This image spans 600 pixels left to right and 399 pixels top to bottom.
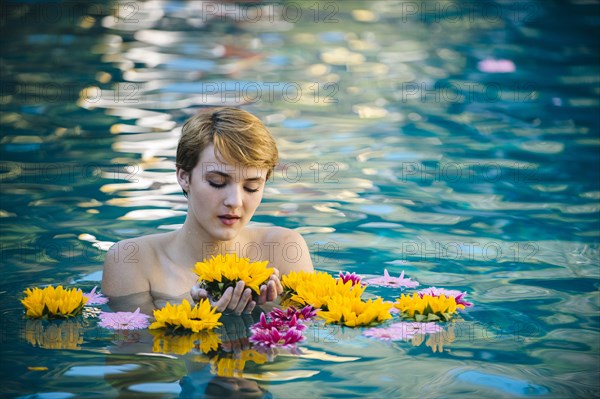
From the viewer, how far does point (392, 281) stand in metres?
7.23

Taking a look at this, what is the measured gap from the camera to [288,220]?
29.3ft

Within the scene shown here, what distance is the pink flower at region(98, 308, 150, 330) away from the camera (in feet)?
19.7

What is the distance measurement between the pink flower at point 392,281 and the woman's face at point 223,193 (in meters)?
1.38

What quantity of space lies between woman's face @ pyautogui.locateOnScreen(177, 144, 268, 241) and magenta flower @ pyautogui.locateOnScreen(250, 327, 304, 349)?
2.66 feet

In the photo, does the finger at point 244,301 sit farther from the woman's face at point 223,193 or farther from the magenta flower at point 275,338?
the woman's face at point 223,193

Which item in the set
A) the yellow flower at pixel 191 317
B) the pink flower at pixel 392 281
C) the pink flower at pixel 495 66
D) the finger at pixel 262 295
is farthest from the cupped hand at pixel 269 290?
the pink flower at pixel 495 66

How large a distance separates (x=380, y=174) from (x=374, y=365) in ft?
16.4

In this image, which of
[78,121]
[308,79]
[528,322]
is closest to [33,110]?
[78,121]

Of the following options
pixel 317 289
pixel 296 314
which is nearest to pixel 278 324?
pixel 296 314

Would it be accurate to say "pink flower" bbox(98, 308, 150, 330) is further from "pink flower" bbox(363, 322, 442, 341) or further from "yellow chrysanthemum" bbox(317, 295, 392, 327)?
"pink flower" bbox(363, 322, 442, 341)

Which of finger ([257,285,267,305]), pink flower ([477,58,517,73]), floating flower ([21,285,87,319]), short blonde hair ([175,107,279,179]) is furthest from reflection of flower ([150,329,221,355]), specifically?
pink flower ([477,58,517,73])

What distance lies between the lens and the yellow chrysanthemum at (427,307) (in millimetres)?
6016

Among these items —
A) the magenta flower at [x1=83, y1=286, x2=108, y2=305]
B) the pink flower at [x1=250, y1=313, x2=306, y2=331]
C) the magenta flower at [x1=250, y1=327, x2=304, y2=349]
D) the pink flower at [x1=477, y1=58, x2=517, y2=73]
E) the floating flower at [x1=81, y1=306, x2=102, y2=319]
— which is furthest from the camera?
the pink flower at [x1=477, y1=58, x2=517, y2=73]

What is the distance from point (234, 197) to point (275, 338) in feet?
3.08
